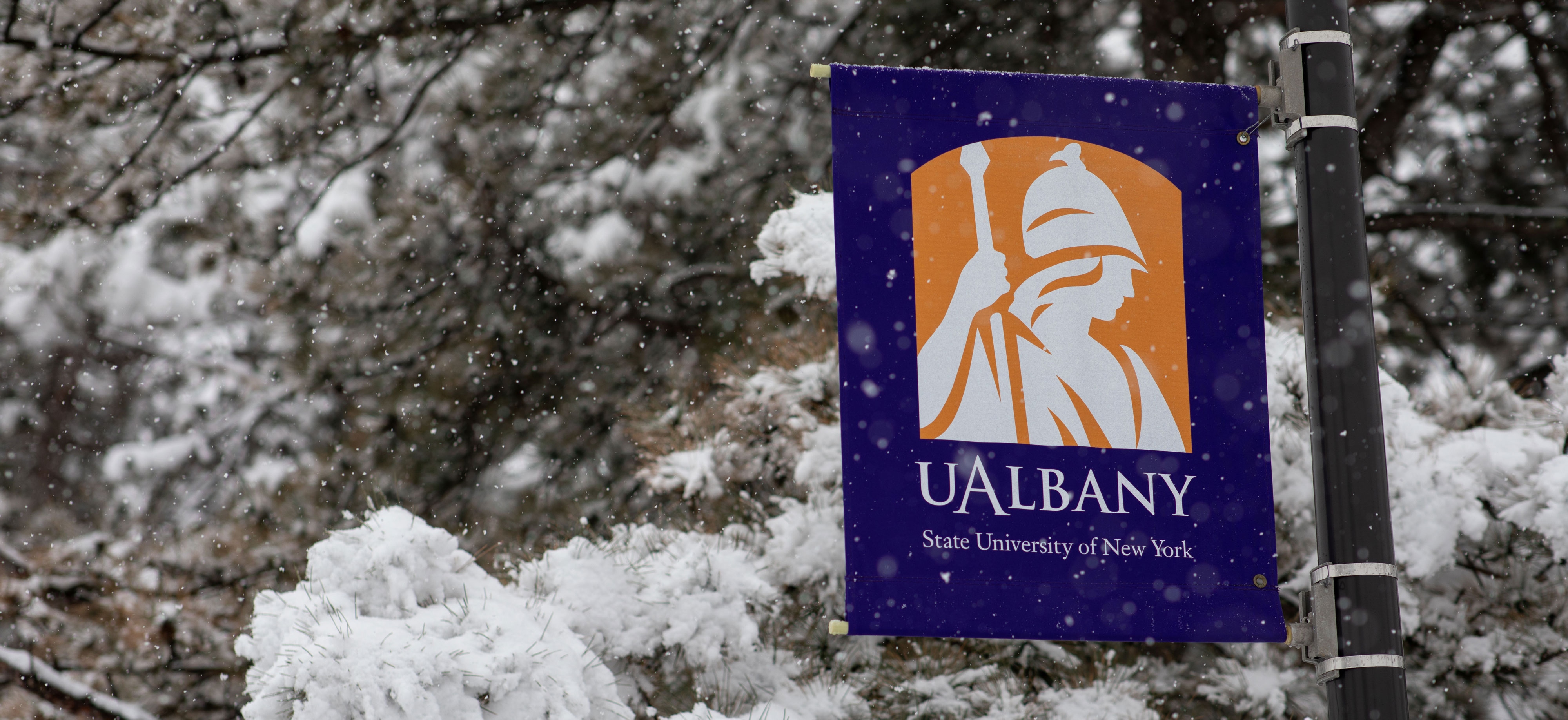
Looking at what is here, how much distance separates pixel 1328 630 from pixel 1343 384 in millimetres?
501

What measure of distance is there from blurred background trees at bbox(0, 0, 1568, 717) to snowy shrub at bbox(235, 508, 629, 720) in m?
2.44

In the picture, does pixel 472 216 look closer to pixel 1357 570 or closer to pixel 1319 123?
pixel 1319 123

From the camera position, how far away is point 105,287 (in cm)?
680

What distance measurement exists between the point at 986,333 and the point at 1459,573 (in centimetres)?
230

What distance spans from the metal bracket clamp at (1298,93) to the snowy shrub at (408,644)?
7.00ft

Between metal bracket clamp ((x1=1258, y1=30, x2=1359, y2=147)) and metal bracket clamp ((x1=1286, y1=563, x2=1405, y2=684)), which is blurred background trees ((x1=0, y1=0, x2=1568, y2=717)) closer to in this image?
metal bracket clamp ((x1=1258, y1=30, x2=1359, y2=147))

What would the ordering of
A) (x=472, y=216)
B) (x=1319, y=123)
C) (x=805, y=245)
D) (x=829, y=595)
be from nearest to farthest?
(x=1319, y=123), (x=829, y=595), (x=805, y=245), (x=472, y=216)

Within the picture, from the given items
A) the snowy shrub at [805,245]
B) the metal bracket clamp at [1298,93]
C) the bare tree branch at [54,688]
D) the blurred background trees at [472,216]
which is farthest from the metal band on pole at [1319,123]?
the bare tree branch at [54,688]

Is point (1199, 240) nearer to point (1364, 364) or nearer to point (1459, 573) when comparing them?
point (1364, 364)

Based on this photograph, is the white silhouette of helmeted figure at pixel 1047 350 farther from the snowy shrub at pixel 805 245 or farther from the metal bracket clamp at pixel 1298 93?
the snowy shrub at pixel 805 245

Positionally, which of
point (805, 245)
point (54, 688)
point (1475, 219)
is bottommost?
point (54, 688)

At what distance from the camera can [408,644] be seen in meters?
2.94

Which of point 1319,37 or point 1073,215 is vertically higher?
point 1319,37

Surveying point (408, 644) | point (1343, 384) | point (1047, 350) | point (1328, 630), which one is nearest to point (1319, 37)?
point (1343, 384)
